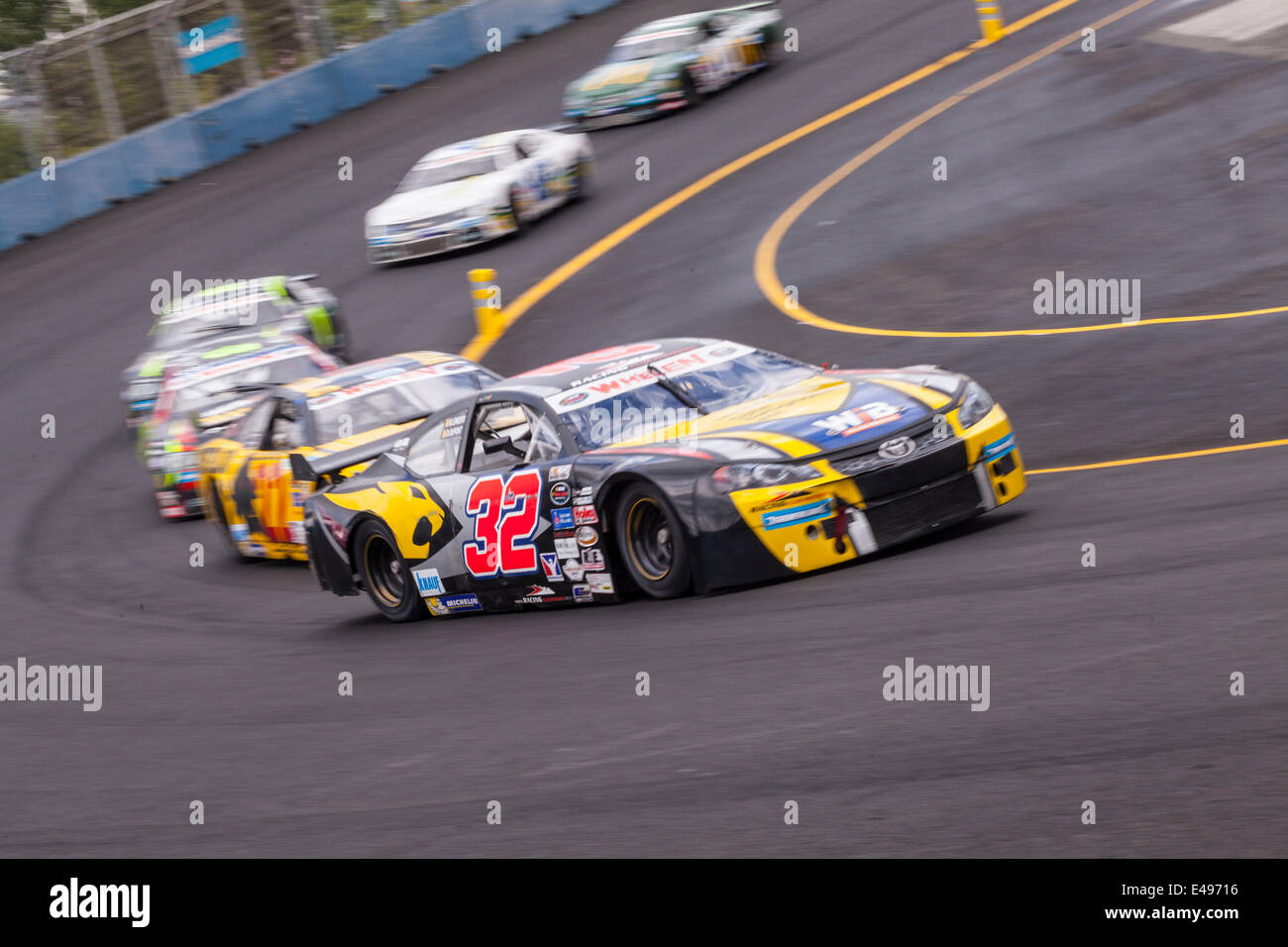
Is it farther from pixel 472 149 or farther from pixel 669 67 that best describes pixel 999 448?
pixel 669 67

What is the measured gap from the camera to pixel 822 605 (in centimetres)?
798

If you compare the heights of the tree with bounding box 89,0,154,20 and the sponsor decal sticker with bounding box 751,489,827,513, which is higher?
the tree with bounding box 89,0,154,20

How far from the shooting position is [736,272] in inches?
779

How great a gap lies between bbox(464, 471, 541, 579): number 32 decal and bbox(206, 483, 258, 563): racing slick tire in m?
4.71

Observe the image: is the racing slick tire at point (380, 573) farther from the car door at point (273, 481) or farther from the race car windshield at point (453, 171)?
the race car windshield at point (453, 171)

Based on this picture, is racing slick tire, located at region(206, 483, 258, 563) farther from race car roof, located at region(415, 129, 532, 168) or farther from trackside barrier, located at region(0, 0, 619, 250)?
trackside barrier, located at region(0, 0, 619, 250)

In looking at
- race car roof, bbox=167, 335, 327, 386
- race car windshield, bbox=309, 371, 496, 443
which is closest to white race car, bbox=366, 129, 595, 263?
race car roof, bbox=167, 335, 327, 386

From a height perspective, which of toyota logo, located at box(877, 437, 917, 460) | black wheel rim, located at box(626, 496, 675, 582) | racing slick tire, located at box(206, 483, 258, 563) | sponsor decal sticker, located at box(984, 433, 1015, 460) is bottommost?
racing slick tire, located at box(206, 483, 258, 563)

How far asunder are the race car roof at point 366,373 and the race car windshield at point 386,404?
14cm

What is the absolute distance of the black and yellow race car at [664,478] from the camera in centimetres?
835

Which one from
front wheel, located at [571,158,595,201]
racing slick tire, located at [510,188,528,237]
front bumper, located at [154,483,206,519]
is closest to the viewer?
front bumper, located at [154,483,206,519]

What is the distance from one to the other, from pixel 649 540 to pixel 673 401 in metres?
0.89

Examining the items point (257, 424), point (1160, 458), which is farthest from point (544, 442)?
point (257, 424)

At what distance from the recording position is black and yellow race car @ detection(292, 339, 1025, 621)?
8.35 metres
